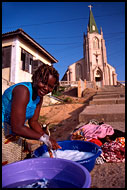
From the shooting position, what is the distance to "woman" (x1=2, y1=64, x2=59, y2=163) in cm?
128

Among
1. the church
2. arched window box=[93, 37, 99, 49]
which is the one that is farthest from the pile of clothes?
arched window box=[93, 37, 99, 49]

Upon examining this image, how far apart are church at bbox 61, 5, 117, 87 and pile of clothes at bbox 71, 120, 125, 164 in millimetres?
24697

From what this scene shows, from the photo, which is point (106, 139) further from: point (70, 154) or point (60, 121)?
point (60, 121)

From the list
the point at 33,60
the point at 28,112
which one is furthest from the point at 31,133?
the point at 33,60

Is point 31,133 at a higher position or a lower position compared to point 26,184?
higher

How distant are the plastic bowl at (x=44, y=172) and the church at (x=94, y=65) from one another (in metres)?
26.3

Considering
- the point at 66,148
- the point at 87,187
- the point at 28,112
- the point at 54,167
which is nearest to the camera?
the point at 87,187

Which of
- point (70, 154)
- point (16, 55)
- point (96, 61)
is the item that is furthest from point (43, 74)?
point (96, 61)

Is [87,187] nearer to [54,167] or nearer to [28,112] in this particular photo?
[54,167]

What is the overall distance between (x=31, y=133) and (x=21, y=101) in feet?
1.10

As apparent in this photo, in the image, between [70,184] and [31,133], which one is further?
[31,133]

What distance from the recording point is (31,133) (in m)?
1.28

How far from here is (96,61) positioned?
93.4ft

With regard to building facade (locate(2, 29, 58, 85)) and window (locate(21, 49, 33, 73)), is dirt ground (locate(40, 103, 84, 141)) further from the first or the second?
window (locate(21, 49, 33, 73))
